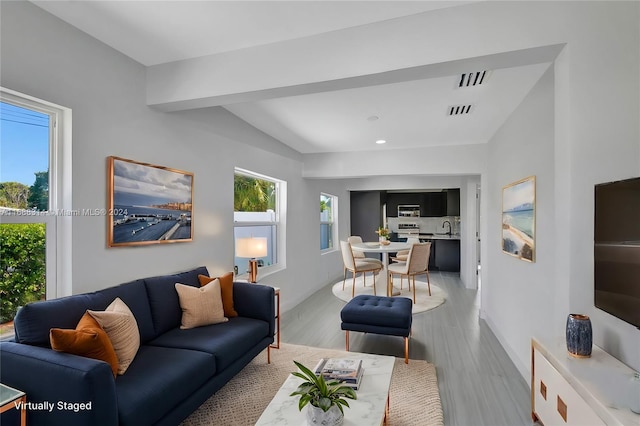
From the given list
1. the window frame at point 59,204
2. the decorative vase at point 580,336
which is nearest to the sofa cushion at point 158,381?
the window frame at point 59,204

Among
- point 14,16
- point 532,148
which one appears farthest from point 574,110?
point 14,16

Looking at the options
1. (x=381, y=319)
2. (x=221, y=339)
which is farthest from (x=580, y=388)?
(x=221, y=339)

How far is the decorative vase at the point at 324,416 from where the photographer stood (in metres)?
1.48

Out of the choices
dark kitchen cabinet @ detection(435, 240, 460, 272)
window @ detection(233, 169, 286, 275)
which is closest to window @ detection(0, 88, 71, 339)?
window @ detection(233, 169, 286, 275)

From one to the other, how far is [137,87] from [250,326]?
7.02 feet

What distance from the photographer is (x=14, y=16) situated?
5.89ft

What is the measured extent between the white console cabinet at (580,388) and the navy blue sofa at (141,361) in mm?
2005

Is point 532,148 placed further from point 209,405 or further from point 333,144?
point 209,405

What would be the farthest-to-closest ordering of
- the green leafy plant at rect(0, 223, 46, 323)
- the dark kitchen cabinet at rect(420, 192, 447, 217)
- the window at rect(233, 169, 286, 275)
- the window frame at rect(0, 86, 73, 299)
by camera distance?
the dark kitchen cabinet at rect(420, 192, 447, 217), the window at rect(233, 169, 286, 275), the window frame at rect(0, 86, 73, 299), the green leafy plant at rect(0, 223, 46, 323)

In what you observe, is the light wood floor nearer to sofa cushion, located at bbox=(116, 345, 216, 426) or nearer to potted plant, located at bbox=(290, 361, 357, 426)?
potted plant, located at bbox=(290, 361, 357, 426)

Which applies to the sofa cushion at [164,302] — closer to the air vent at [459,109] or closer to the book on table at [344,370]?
the book on table at [344,370]

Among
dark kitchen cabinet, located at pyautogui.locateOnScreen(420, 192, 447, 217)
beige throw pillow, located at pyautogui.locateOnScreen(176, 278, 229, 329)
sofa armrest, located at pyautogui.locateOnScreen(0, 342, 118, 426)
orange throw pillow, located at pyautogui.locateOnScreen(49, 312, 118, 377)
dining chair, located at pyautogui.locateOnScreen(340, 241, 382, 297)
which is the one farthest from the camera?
dark kitchen cabinet, located at pyautogui.locateOnScreen(420, 192, 447, 217)

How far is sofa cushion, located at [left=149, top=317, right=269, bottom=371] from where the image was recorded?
87.3 inches

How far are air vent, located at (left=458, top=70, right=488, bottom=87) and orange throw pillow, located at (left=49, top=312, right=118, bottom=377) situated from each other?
3001mm
